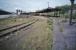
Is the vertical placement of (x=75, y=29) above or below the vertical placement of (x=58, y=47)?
above

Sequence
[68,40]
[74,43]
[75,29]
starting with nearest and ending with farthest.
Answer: [74,43], [68,40], [75,29]

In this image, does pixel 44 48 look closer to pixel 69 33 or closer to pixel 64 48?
pixel 64 48

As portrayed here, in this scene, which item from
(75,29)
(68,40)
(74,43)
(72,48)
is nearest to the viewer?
(72,48)

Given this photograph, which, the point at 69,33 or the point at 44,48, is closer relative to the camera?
the point at 44,48

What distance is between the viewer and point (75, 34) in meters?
6.02

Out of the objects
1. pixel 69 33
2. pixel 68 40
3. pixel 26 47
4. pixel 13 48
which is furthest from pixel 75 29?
pixel 13 48

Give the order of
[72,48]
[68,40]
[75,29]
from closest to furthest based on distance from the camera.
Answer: [72,48] < [68,40] < [75,29]

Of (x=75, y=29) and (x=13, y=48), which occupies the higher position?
(x=75, y=29)

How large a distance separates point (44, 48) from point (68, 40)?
847 millimetres

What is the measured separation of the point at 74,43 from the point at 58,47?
53 cm

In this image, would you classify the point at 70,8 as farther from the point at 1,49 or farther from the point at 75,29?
the point at 1,49

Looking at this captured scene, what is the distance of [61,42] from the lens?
18.4 feet

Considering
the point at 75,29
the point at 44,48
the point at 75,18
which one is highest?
the point at 75,18

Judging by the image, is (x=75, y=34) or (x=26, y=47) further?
(x=75, y=34)
